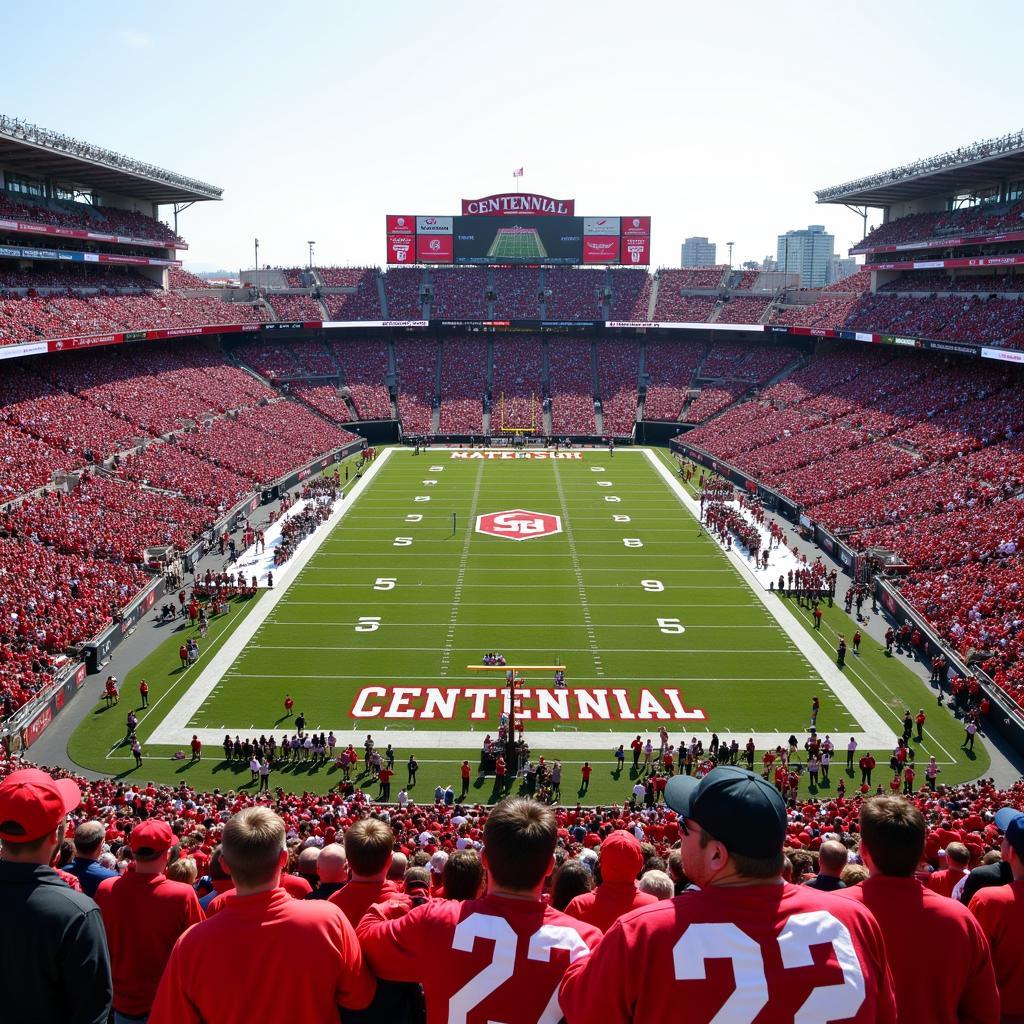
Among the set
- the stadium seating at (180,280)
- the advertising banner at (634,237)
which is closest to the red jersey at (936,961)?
the stadium seating at (180,280)

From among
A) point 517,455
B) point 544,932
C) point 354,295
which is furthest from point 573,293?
point 544,932

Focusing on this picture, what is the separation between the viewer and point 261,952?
129 inches

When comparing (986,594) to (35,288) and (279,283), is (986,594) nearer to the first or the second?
(35,288)

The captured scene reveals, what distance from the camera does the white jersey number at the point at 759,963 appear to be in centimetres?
275

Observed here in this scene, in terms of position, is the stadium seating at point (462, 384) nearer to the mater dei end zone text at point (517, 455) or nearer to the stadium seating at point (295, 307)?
the mater dei end zone text at point (517, 455)

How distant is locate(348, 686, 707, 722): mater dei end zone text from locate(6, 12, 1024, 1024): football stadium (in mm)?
127

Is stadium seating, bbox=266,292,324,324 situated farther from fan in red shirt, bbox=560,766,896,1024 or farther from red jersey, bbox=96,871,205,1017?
fan in red shirt, bbox=560,766,896,1024

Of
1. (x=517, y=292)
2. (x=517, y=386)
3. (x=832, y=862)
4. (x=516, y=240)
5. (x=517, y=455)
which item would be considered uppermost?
(x=516, y=240)

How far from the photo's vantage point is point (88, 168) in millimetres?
48406

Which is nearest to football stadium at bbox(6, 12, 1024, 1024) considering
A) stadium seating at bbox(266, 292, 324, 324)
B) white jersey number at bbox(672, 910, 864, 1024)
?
white jersey number at bbox(672, 910, 864, 1024)

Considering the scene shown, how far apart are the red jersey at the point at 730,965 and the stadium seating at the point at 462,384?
5962cm

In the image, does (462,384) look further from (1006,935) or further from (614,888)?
(1006,935)

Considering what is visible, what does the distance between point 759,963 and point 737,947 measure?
8 cm

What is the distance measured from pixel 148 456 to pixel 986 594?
31.9 metres
